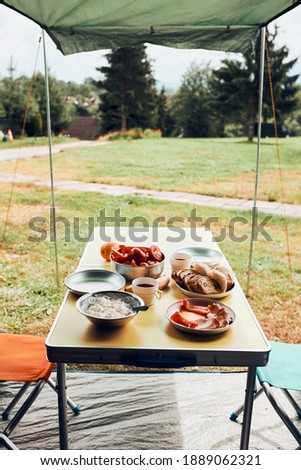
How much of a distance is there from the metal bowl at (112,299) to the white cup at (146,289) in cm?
5

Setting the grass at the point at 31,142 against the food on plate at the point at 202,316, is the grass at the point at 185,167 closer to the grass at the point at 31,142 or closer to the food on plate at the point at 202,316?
the grass at the point at 31,142

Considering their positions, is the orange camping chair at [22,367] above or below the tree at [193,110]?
below

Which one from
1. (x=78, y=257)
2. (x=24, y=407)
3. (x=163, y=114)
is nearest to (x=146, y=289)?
(x=24, y=407)

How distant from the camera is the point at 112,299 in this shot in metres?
1.82

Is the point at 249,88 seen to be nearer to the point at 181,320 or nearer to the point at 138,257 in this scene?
the point at 138,257

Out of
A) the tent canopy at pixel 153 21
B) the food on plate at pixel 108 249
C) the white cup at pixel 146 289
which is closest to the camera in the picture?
the white cup at pixel 146 289

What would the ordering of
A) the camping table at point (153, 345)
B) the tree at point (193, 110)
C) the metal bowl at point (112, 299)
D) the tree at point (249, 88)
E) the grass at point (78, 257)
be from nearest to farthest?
the camping table at point (153, 345)
the metal bowl at point (112, 299)
the grass at point (78, 257)
the tree at point (249, 88)
the tree at point (193, 110)

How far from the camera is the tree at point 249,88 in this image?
17375mm

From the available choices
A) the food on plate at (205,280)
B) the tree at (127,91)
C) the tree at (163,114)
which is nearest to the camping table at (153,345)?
Answer: the food on plate at (205,280)

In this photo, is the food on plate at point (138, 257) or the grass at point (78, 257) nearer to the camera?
the food on plate at point (138, 257)

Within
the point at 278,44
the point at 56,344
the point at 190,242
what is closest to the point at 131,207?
the point at 190,242

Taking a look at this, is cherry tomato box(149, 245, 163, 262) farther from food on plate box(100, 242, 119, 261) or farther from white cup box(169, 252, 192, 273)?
food on plate box(100, 242, 119, 261)

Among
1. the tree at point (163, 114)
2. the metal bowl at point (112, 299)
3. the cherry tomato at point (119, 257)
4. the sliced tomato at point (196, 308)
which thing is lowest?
the sliced tomato at point (196, 308)

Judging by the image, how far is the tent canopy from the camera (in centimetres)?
279
